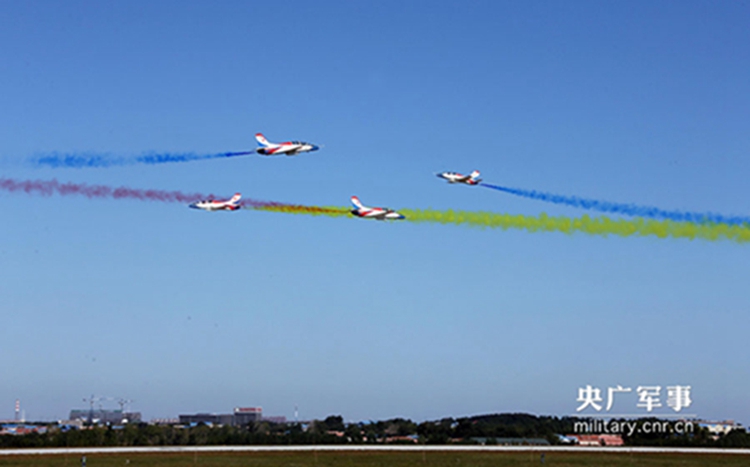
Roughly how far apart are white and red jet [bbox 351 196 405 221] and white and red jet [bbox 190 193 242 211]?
1550 centimetres

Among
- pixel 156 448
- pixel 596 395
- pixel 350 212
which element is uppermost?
pixel 350 212

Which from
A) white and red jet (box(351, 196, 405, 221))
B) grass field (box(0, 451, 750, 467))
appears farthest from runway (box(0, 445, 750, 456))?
white and red jet (box(351, 196, 405, 221))

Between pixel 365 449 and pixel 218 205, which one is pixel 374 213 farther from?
pixel 365 449

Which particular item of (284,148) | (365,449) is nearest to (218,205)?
(284,148)

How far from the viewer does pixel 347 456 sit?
13362cm

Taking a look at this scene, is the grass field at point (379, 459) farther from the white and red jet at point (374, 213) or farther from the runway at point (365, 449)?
the white and red jet at point (374, 213)

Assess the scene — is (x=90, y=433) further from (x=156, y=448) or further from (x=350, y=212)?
(x=350, y=212)

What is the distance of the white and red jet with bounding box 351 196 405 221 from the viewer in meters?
117

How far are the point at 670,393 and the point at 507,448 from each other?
115ft

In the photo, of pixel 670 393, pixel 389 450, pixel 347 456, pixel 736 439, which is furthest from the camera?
pixel 736 439

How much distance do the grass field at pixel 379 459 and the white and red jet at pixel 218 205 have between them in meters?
33.9

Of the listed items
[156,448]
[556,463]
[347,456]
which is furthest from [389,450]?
[156,448]

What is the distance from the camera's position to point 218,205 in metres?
114

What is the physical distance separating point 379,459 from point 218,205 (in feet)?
146
